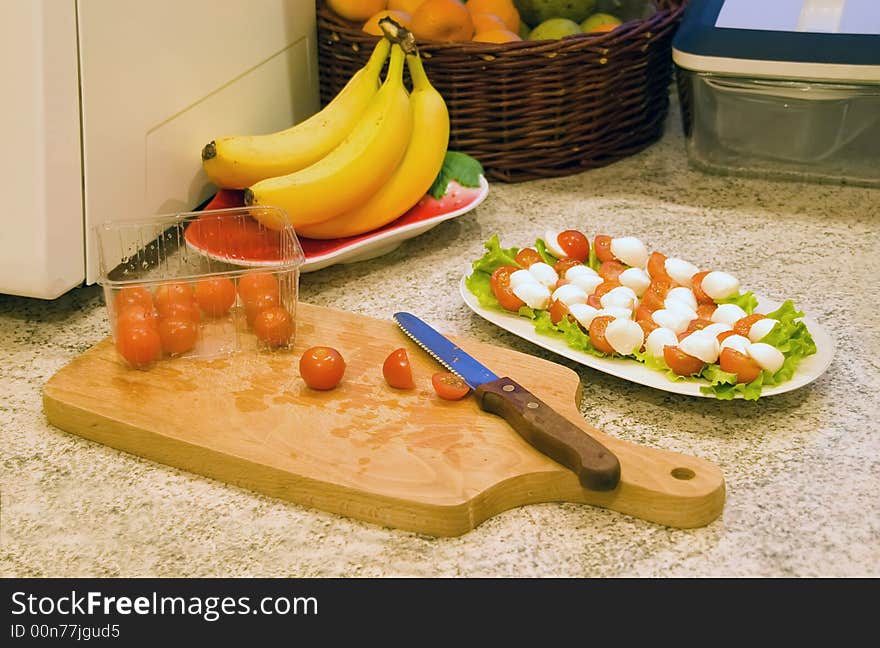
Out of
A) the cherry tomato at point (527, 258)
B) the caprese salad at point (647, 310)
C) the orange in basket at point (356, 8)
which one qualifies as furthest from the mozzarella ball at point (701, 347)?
the orange in basket at point (356, 8)

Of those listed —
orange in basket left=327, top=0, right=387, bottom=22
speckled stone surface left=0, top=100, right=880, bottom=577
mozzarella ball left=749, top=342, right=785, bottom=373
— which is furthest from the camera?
orange in basket left=327, top=0, right=387, bottom=22

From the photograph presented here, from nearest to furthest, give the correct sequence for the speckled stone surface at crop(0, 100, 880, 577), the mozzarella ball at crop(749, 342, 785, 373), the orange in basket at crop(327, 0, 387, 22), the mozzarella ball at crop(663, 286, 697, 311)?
the speckled stone surface at crop(0, 100, 880, 577) → the mozzarella ball at crop(749, 342, 785, 373) → the mozzarella ball at crop(663, 286, 697, 311) → the orange in basket at crop(327, 0, 387, 22)

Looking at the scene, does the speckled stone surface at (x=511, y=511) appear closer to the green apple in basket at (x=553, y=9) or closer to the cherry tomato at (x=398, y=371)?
the cherry tomato at (x=398, y=371)

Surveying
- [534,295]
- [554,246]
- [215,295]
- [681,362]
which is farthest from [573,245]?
[215,295]

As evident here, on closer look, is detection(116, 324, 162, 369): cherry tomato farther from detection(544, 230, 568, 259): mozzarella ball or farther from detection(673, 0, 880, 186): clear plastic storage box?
detection(673, 0, 880, 186): clear plastic storage box

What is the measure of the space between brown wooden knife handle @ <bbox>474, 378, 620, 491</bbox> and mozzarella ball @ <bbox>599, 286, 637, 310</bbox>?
0.14 m

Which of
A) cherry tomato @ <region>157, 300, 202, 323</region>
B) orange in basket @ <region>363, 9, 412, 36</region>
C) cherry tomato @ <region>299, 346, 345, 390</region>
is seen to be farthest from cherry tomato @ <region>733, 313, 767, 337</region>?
orange in basket @ <region>363, 9, 412, 36</region>

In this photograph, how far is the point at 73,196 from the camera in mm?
955

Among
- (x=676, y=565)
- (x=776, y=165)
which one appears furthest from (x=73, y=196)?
(x=776, y=165)

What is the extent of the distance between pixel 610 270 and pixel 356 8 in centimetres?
51

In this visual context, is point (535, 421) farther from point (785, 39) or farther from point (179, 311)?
point (785, 39)

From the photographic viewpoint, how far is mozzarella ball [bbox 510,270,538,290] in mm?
980

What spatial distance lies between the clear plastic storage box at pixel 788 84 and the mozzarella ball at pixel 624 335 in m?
0.46

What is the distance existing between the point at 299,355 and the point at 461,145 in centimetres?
49
